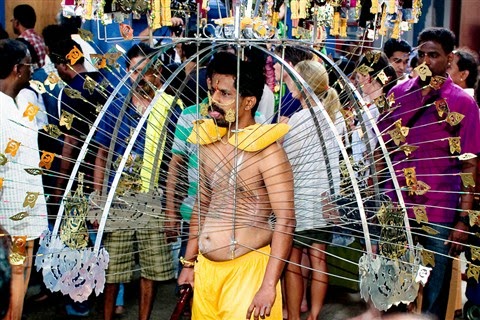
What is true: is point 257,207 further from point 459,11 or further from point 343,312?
point 459,11

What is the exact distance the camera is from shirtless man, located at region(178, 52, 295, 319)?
404 cm

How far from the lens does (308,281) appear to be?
683cm

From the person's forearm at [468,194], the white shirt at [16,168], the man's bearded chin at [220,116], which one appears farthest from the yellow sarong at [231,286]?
the person's forearm at [468,194]

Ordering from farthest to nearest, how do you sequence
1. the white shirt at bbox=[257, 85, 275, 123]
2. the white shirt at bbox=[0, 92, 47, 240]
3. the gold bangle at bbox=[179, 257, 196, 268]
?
the white shirt at bbox=[257, 85, 275, 123], the white shirt at bbox=[0, 92, 47, 240], the gold bangle at bbox=[179, 257, 196, 268]

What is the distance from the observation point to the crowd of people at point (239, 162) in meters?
4.02

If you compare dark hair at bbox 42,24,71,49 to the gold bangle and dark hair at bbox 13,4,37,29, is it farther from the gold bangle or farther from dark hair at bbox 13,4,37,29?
the gold bangle

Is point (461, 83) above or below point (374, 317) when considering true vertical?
above

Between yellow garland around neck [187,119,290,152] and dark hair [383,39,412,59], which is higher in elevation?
dark hair [383,39,412,59]

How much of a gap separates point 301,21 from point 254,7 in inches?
18.4

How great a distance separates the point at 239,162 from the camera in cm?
411

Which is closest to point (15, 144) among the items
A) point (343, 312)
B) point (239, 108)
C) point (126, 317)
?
point (239, 108)

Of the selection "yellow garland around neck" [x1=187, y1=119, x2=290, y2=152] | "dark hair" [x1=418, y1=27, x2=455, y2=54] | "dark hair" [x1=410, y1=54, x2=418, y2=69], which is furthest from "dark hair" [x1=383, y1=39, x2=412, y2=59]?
"yellow garland around neck" [x1=187, y1=119, x2=290, y2=152]

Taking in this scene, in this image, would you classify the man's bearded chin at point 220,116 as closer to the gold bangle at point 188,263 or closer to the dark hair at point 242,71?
the dark hair at point 242,71

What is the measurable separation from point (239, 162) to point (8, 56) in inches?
76.8
